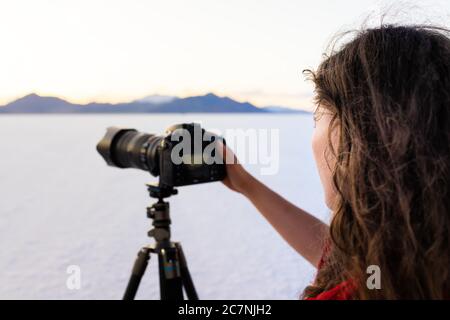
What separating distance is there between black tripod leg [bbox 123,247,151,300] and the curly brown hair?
1.79 ft

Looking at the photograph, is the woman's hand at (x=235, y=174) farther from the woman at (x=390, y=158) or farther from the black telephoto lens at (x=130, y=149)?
the woman at (x=390, y=158)

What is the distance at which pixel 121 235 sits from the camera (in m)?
2.12

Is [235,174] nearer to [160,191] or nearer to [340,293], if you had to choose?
[160,191]

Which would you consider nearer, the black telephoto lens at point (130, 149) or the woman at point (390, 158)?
the woman at point (390, 158)

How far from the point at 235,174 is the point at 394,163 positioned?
39cm

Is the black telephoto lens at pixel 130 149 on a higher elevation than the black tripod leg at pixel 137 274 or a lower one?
higher

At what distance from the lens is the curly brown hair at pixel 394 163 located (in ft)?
1.40

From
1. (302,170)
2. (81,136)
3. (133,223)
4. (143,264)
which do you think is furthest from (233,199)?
(81,136)

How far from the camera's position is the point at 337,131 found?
0.49m

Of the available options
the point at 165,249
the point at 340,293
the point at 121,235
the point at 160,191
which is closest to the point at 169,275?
the point at 165,249

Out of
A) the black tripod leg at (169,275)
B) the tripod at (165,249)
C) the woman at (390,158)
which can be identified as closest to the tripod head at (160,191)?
the tripod at (165,249)

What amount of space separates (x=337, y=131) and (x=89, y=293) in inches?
52.5

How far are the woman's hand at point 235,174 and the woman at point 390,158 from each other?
28cm
